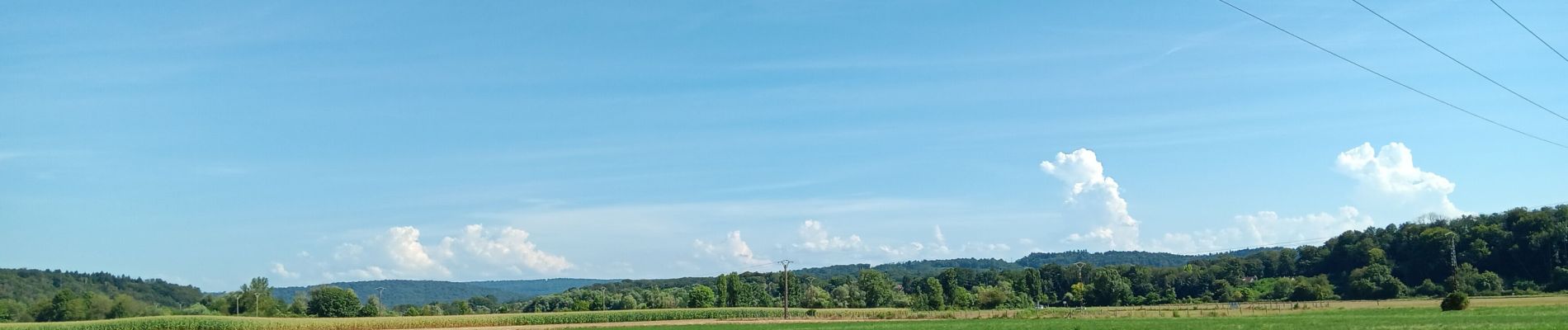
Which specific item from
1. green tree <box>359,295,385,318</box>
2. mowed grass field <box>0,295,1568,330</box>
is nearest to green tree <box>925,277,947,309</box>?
mowed grass field <box>0,295,1568,330</box>

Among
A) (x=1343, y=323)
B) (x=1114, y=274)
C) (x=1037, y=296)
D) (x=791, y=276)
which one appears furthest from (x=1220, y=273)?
(x=1343, y=323)

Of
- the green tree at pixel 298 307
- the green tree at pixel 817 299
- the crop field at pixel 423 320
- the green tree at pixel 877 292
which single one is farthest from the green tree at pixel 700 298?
the green tree at pixel 298 307

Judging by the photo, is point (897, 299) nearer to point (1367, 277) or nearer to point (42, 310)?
point (1367, 277)

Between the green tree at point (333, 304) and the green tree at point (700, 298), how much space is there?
47.8 meters

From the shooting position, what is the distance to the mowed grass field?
50844mm

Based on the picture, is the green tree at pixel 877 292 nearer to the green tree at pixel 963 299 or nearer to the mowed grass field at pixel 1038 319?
the green tree at pixel 963 299

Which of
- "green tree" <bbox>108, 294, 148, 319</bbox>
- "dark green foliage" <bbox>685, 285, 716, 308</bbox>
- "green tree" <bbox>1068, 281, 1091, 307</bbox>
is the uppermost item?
"green tree" <bbox>108, 294, 148, 319</bbox>

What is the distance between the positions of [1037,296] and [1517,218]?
73.5 metres

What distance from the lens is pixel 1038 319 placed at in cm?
7431

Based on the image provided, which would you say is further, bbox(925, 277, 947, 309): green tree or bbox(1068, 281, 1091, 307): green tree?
bbox(1068, 281, 1091, 307): green tree

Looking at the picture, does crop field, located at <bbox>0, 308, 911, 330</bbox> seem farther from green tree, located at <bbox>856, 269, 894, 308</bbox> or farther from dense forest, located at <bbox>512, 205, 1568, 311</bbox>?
green tree, located at <bbox>856, 269, 894, 308</bbox>

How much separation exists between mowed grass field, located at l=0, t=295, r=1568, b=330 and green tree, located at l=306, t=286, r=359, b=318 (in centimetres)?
5132

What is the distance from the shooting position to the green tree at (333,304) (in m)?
142

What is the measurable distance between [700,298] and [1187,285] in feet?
264
